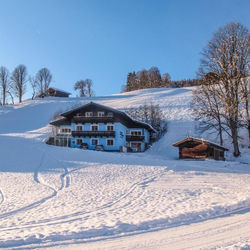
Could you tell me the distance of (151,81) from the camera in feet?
323

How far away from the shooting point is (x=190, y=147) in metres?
31.3

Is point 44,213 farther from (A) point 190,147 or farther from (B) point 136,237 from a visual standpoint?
(A) point 190,147

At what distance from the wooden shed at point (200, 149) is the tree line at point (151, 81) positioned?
220ft

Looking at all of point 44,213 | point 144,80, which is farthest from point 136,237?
point 144,80

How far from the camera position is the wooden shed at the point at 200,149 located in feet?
96.9

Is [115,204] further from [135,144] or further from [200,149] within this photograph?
[135,144]

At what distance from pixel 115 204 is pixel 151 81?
297ft

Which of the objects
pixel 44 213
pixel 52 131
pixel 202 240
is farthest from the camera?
pixel 52 131

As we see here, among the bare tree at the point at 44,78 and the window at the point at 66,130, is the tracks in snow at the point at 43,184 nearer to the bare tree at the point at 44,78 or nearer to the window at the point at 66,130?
the window at the point at 66,130

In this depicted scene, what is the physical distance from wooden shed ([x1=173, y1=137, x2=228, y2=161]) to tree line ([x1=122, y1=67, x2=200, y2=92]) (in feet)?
220

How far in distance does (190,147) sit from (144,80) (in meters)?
72.1

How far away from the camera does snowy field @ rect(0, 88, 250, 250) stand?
612cm

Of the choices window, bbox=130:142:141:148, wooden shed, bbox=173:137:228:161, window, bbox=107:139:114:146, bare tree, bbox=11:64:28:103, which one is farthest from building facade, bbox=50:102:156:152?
bare tree, bbox=11:64:28:103

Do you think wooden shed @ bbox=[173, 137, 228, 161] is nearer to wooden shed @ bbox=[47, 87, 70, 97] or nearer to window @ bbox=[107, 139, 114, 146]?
window @ bbox=[107, 139, 114, 146]
